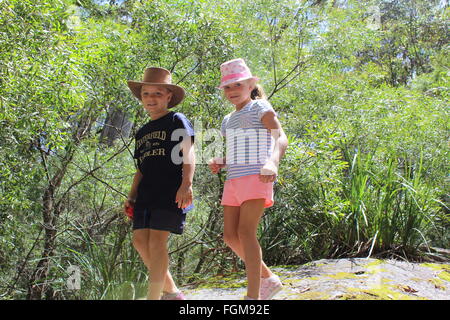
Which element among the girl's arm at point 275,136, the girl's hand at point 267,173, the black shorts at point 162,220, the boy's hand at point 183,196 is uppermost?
the girl's arm at point 275,136

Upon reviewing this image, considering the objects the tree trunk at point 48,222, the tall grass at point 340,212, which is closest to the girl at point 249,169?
the tall grass at point 340,212

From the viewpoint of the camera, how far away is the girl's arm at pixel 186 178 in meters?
2.69

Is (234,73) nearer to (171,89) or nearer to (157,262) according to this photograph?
(171,89)

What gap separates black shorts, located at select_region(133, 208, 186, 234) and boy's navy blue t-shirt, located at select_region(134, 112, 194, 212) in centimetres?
3

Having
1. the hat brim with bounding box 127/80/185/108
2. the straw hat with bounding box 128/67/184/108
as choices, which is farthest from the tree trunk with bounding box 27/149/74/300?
the straw hat with bounding box 128/67/184/108

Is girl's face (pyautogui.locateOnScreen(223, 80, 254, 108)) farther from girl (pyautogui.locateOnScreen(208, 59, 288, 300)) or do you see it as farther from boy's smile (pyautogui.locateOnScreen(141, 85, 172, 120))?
boy's smile (pyautogui.locateOnScreen(141, 85, 172, 120))

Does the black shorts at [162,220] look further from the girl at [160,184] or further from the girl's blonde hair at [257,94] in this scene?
the girl's blonde hair at [257,94]

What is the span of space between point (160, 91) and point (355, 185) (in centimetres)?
257

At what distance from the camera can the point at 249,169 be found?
109 inches

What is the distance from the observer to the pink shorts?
2709mm

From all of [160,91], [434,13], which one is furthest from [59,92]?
[434,13]

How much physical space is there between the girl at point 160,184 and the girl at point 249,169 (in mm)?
272
